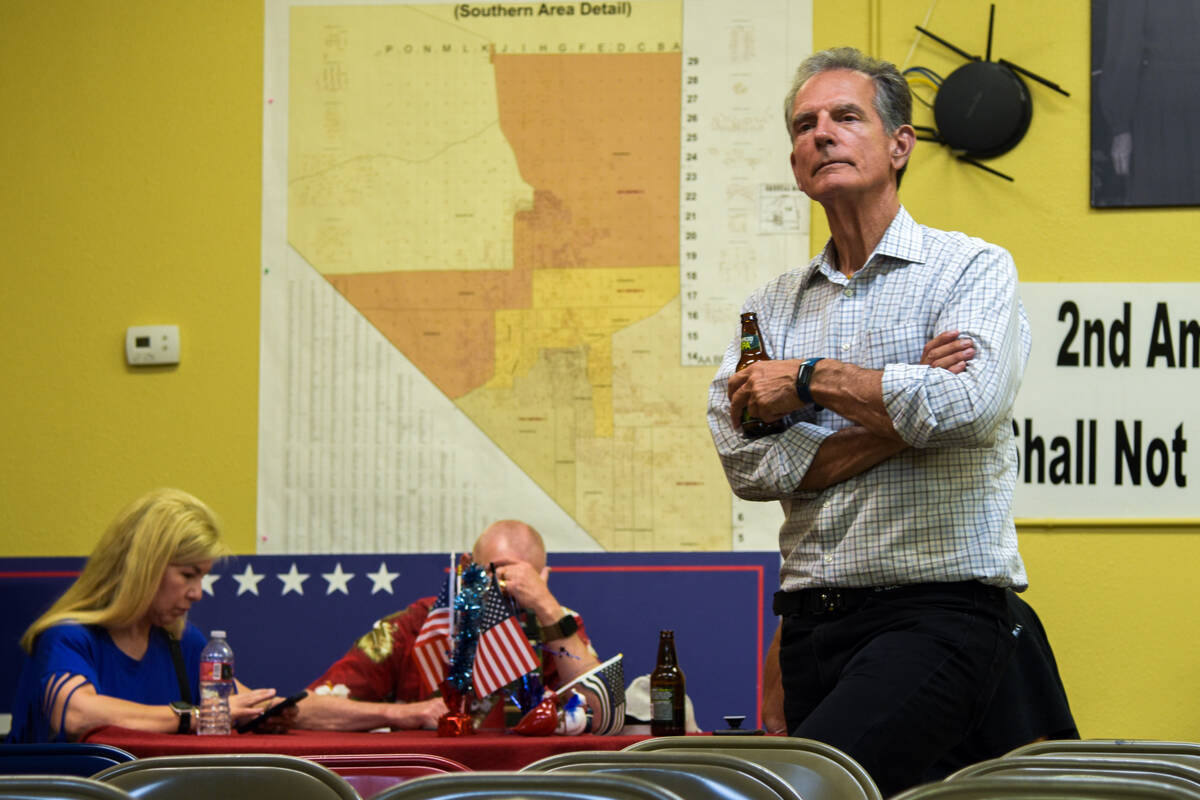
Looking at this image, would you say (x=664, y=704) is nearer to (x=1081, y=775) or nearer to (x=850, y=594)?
(x=850, y=594)

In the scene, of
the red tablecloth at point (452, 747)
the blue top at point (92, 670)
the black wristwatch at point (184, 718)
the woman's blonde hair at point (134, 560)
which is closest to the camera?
the red tablecloth at point (452, 747)

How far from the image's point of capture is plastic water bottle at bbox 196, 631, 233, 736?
3090 millimetres

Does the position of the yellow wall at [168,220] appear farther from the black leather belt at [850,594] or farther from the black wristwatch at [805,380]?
the black leather belt at [850,594]

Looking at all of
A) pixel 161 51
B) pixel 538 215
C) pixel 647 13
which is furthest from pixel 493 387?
pixel 161 51

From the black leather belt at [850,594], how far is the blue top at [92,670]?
175 centimetres

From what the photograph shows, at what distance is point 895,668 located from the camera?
212cm

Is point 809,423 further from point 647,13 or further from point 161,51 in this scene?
point 161,51

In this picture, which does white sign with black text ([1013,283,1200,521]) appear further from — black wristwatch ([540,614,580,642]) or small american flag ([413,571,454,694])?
small american flag ([413,571,454,694])

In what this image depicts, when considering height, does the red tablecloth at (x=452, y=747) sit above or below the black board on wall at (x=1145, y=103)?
below

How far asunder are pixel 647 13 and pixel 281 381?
1.64 m

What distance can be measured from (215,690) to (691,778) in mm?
1847

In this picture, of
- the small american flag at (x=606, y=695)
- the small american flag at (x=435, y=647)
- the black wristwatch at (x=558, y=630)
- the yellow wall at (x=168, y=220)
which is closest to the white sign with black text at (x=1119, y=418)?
the yellow wall at (x=168, y=220)

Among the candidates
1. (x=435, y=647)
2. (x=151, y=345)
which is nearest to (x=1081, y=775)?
(x=435, y=647)

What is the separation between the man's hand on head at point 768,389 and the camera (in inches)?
91.9
